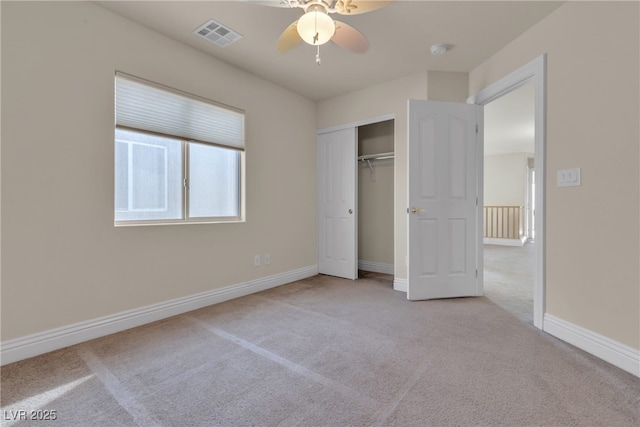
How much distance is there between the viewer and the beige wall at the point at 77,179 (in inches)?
72.5

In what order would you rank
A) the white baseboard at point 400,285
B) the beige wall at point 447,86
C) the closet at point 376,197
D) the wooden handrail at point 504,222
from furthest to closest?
the wooden handrail at point 504,222 < the closet at point 376,197 < the white baseboard at point 400,285 < the beige wall at point 447,86

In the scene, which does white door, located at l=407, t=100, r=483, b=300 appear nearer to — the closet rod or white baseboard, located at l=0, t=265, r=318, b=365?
the closet rod

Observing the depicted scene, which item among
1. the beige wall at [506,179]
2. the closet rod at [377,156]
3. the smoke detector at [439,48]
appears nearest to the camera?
the smoke detector at [439,48]

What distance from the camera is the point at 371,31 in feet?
8.16

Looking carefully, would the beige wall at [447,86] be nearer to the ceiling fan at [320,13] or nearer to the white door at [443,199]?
the white door at [443,199]

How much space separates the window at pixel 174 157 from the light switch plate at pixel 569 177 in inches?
114

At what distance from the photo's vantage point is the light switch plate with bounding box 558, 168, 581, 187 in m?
2.03

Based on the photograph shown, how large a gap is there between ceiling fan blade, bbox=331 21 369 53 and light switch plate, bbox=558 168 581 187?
169cm

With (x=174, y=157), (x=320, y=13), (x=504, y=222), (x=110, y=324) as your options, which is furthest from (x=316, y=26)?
(x=504, y=222)

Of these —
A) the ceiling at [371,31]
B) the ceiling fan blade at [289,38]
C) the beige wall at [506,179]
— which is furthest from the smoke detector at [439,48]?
the beige wall at [506,179]

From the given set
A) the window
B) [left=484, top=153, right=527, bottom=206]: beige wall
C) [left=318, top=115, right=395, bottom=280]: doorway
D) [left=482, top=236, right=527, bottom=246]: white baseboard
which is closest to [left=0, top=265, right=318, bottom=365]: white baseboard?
the window

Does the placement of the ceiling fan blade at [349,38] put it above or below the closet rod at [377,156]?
above

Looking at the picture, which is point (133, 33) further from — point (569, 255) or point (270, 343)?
point (569, 255)

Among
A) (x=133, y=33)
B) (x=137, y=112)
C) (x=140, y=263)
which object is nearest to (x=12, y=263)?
(x=140, y=263)
